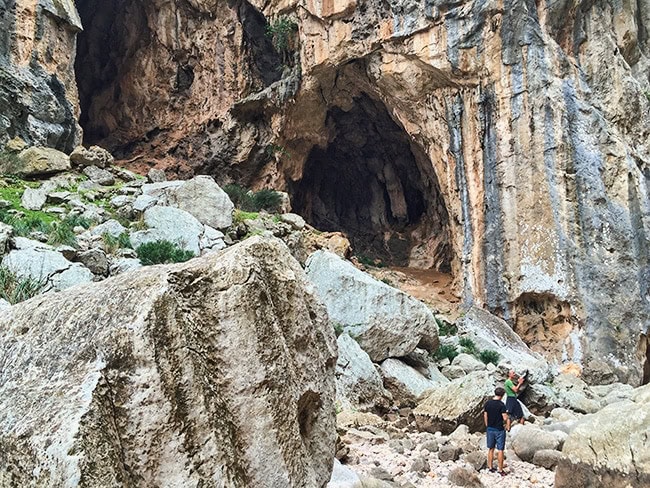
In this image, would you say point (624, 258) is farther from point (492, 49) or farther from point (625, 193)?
point (492, 49)

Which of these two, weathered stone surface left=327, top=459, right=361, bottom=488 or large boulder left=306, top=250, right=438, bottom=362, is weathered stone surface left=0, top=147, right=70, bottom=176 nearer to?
large boulder left=306, top=250, right=438, bottom=362

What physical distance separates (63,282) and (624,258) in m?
14.3

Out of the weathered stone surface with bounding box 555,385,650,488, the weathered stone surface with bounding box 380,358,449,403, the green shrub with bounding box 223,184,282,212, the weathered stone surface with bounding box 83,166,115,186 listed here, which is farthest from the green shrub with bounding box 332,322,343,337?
the green shrub with bounding box 223,184,282,212

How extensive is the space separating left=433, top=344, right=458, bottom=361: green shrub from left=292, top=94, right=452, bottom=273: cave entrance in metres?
12.4

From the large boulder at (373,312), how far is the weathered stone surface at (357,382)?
0.91 metres

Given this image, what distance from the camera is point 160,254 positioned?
1054 cm

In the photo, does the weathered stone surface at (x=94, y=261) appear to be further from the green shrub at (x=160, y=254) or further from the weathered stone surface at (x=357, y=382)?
the weathered stone surface at (x=357, y=382)

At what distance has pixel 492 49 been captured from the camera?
16688 millimetres

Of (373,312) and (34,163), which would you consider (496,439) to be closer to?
(373,312)

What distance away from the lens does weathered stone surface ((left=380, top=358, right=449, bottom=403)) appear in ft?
28.7

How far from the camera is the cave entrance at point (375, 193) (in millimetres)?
24453

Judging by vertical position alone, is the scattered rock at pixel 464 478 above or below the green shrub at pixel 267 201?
below

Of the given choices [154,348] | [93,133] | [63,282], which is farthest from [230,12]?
[154,348]

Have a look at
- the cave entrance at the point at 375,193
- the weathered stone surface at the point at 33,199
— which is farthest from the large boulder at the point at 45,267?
the cave entrance at the point at 375,193
